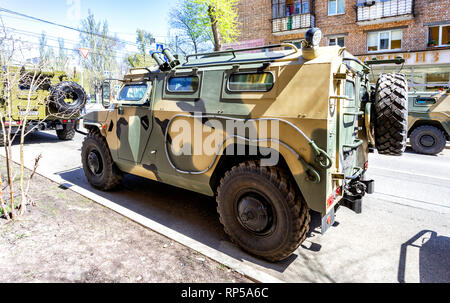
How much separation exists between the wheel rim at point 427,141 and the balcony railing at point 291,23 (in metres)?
13.1

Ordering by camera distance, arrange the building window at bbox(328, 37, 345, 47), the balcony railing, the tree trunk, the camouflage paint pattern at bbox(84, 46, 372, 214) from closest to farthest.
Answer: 1. the camouflage paint pattern at bbox(84, 46, 372, 214)
2. the tree trunk
3. the building window at bbox(328, 37, 345, 47)
4. the balcony railing

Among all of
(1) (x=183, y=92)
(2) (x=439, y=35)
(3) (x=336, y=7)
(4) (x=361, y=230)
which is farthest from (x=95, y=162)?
(3) (x=336, y=7)

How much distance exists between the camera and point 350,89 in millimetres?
3873

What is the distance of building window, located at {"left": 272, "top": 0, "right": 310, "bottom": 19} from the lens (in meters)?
21.4

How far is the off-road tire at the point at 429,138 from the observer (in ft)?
32.2

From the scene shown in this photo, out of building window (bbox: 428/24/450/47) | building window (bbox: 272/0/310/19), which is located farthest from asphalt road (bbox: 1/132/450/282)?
building window (bbox: 272/0/310/19)

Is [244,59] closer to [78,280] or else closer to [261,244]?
[261,244]

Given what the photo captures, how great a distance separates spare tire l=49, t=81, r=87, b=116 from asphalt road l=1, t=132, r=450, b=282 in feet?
13.9

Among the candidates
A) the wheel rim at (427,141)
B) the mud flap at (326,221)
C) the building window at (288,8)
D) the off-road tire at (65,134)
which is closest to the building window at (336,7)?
the building window at (288,8)

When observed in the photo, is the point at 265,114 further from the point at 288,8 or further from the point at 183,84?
the point at 288,8

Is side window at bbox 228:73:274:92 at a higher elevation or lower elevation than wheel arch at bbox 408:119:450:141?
higher

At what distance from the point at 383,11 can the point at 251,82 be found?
63.2ft

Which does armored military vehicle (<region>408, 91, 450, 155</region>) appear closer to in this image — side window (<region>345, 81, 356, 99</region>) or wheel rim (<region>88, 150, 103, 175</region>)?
side window (<region>345, 81, 356, 99</region>)
